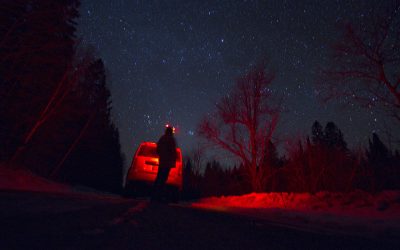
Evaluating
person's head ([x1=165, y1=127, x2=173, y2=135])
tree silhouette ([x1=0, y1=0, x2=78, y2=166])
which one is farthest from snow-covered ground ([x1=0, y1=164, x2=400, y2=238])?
tree silhouette ([x1=0, y1=0, x2=78, y2=166])

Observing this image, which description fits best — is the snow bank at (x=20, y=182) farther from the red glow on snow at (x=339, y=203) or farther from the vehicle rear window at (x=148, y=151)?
the red glow on snow at (x=339, y=203)

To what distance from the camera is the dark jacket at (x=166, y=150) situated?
8586 mm

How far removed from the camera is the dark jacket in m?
8.59

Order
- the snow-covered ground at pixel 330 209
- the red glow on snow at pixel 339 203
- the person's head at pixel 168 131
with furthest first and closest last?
1. the person's head at pixel 168 131
2. the red glow on snow at pixel 339 203
3. the snow-covered ground at pixel 330 209

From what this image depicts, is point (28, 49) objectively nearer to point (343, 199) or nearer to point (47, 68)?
point (47, 68)

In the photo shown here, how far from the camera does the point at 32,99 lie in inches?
770

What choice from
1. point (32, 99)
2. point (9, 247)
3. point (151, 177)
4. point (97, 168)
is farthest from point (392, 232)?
point (97, 168)

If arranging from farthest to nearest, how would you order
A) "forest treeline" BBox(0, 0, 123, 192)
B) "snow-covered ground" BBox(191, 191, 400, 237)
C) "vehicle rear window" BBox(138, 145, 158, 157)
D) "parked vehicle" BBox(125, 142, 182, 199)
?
1. "forest treeline" BBox(0, 0, 123, 192)
2. "vehicle rear window" BBox(138, 145, 158, 157)
3. "parked vehicle" BBox(125, 142, 182, 199)
4. "snow-covered ground" BBox(191, 191, 400, 237)

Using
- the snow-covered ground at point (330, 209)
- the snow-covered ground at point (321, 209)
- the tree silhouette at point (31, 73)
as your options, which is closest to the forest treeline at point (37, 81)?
the tree silhouette at point (31, 73)

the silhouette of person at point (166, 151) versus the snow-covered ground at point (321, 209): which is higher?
the silhouette of person at point (166, 151)

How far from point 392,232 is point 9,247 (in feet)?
13.8

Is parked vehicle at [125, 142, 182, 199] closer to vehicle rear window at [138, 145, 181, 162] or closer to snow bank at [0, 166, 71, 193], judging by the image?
vehicle rear window at [138, 145, 181, 162]

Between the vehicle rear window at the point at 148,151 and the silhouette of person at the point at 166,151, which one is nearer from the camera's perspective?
the silhouette of person at the point at 166,151

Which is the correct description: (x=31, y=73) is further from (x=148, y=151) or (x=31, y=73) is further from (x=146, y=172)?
(x=146, y=172)
